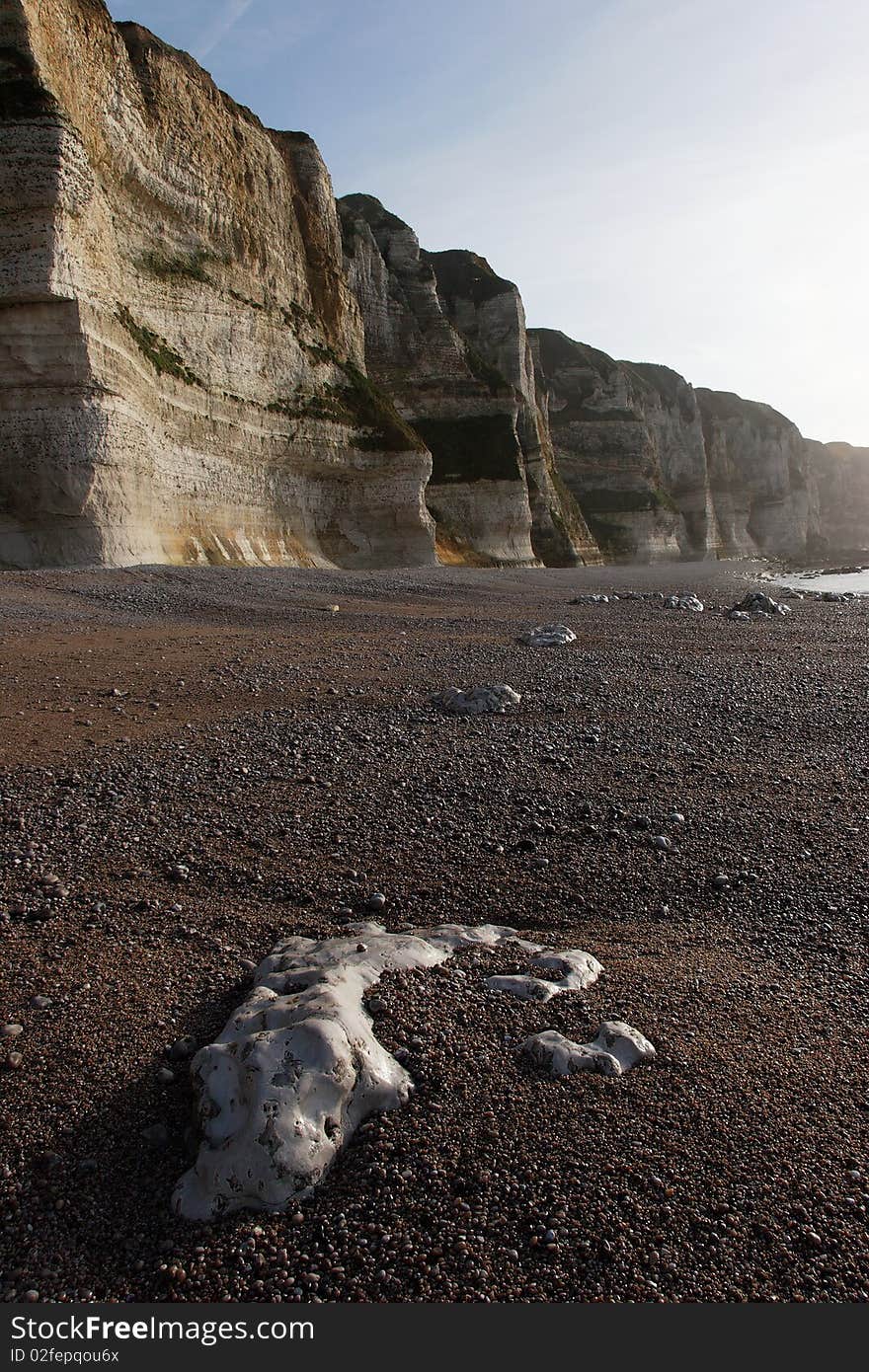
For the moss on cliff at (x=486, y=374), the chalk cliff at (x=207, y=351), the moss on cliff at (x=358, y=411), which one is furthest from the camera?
the moss on cliff at (x=486, y=374)

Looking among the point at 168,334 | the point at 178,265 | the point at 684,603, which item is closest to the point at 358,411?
the point at 178,265

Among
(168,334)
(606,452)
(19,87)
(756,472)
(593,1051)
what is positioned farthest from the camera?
(756,472)

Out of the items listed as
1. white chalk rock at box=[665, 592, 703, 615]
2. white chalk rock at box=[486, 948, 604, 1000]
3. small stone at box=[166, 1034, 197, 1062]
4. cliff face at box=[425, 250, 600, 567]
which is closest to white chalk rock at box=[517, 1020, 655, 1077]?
white chalk rock at box=[486, 948, 604, 1000]

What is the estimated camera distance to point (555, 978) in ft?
9.95

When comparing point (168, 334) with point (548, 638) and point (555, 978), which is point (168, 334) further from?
point (555, 978)

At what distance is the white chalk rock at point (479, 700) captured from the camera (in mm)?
6945

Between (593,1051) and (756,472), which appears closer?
(593,1051)

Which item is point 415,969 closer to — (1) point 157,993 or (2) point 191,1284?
(1) point 157,993

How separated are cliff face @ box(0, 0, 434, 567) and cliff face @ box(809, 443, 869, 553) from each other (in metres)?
107

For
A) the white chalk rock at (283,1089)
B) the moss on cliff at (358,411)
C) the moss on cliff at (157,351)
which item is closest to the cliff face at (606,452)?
the moss on cliff at (358,411)

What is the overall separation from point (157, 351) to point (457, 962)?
23.2 meters

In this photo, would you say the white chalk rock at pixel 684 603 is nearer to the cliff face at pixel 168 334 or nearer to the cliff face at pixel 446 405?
the cliff face at pixel 168 334

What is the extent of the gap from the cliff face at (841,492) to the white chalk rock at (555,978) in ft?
430

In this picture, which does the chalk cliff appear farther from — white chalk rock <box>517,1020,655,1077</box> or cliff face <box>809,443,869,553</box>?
cliff face <box>809,443,869,553</box>
